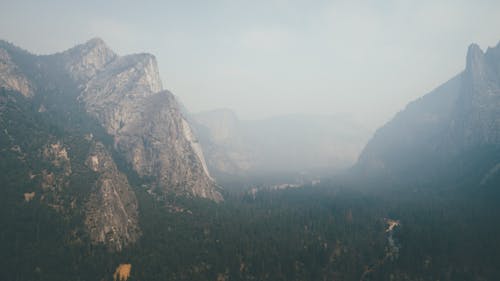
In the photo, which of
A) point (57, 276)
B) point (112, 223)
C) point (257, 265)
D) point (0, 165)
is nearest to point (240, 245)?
point (257, 265)

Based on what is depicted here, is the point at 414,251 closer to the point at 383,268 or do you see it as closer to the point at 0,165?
the point at 383,268

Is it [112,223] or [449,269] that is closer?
[449,269]

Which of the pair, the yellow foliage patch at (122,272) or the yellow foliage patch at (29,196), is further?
the yellow foliage patch at (29,196)

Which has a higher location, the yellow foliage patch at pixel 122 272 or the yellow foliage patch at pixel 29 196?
the yellow foliage patch at pixel 29 196

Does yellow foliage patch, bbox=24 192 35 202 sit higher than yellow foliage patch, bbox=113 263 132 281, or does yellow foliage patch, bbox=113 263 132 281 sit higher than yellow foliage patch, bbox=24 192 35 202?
yellow foliage patch, bbox=24 192 35 202

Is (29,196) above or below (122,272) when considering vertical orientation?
above

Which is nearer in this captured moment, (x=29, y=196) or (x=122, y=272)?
(x=122, y=272)

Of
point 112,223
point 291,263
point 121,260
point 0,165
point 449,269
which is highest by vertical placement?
point 0,165

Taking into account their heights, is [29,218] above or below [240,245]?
above

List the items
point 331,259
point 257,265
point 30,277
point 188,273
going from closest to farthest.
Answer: point 30,277
point 188,273
point 257,265
point 331,259

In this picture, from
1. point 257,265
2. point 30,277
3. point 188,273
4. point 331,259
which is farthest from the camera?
point 331,259

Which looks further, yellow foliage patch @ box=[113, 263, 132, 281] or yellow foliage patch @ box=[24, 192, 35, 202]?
yellow foliage patch @ box=[24, 192, 35, 202]
